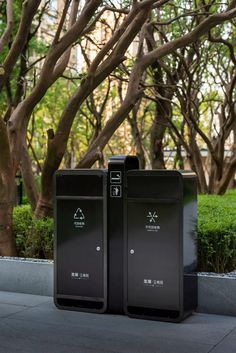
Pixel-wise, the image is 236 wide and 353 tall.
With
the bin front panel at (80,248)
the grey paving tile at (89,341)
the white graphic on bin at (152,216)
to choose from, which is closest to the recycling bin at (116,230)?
the bin front panel at (80,248)

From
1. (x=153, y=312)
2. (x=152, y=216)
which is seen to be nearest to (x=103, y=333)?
(x=153, y=312)

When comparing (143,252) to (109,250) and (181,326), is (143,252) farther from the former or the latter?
(181,326)

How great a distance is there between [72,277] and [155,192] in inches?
54.5

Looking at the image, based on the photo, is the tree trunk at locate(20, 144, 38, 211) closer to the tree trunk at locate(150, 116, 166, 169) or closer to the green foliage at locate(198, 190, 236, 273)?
the green foliage at locate(198, 190, 236, 273)

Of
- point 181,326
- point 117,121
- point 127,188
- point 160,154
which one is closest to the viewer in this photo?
point 181,326

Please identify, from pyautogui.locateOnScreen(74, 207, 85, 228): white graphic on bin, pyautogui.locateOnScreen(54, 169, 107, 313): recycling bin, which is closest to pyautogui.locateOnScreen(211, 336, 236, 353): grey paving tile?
pyautogui.locateOnScreen(54, 169, 107, 313): recycling bin

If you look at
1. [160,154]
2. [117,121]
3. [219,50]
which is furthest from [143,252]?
[219,50]

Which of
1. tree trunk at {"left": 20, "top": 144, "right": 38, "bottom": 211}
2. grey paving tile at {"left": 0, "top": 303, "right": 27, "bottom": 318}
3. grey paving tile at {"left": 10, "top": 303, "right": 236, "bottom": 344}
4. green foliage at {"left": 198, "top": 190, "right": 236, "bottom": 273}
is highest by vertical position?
tree trunk at {"left": 20, "top": 144, "right": 38, "bottom": 211}

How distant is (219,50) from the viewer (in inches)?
754

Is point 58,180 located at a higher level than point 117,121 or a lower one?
lower

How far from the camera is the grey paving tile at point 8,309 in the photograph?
260 inches

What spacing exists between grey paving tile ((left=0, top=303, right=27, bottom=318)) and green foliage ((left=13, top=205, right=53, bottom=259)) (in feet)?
4.09

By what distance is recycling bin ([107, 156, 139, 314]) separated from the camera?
661cm

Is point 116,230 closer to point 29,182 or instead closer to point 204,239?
point 204,239
